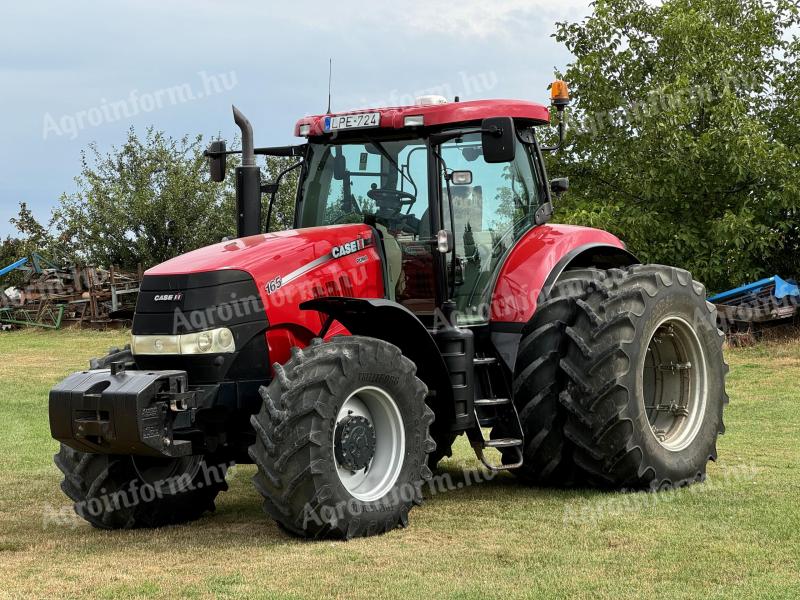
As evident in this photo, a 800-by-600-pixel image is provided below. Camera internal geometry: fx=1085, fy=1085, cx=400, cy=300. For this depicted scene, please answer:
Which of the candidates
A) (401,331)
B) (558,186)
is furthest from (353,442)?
(558,186)

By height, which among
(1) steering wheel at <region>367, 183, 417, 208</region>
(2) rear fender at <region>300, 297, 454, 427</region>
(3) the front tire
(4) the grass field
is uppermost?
Answer: (1) steering wheel at <region>367, 183, 417, 208</region>

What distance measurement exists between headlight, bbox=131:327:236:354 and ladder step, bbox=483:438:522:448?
1829mm

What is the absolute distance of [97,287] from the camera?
107ft

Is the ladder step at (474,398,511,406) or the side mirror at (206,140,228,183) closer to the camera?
the ladder step at (474,398,511,406)

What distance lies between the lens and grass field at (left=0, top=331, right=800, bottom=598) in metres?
5.09

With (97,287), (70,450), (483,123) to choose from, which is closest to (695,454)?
(483,123)

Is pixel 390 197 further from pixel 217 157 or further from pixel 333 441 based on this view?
pixel 333 441

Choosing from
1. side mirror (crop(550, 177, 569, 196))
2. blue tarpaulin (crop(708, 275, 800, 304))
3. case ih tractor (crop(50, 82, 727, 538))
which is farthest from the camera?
blue tarpaulin (crop(708, 275, 800, 304))

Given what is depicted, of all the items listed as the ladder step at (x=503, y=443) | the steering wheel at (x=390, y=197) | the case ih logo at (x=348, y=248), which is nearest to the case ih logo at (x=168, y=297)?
the case ih logo at (x=348, y=248)

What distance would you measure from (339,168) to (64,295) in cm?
2774

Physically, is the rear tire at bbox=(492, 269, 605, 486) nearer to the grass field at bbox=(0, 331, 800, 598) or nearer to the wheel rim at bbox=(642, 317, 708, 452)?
the grass field at bbox=(0, 331, 800, 598)

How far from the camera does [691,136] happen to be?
20.0 m

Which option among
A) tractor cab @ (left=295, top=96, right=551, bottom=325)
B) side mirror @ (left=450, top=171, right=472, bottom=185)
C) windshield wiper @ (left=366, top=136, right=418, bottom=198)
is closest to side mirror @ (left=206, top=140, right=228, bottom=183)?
tractor cab @ (left=295, top=96, right=551, bottom=325)

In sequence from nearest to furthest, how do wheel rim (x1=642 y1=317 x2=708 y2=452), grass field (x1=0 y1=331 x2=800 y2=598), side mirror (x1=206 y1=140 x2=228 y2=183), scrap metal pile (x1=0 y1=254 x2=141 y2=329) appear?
grass field (x1=0 y1=331 x2=800 y2=598)
side mirror (x1=206 y1=140 x2=228 y2=183)
wheel rim (x1=642 y1=317 x2=708 y2=452)
scrap metal pile (x1=0 y1=254 x2=141 y2=329)
